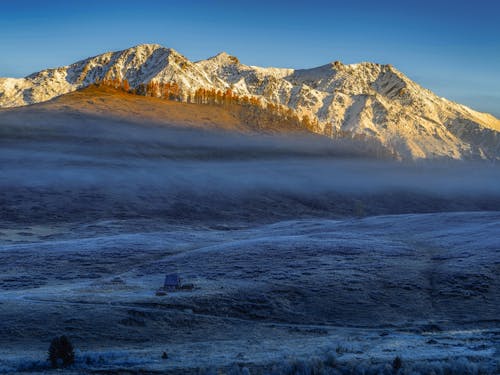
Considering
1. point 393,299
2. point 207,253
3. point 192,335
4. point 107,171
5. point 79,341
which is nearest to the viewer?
point 79,341

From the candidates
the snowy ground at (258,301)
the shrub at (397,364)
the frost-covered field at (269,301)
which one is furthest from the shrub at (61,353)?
the shrub at (397,364)

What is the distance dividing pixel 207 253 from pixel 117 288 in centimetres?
1651

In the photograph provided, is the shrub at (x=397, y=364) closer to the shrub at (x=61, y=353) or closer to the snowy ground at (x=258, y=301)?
the snowy ground at (x=258, y=301)

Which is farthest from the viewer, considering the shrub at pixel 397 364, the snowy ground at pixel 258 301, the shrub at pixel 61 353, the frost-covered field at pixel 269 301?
the snowy ground at pixel 258 301

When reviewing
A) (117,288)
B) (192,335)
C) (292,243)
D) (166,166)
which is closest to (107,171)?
(166,166)

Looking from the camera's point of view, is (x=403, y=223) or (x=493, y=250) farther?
(x=403, y=223)

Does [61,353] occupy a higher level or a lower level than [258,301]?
higher

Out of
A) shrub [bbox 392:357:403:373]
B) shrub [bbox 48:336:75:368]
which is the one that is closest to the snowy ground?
shrub [bbox 48:336:75:368]

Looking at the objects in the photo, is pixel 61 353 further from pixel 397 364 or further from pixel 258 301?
pixel 258 301

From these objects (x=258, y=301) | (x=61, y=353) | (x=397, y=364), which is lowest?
(x=258, y=301)

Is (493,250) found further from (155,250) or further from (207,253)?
(155,250)

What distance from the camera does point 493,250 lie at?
174 ft

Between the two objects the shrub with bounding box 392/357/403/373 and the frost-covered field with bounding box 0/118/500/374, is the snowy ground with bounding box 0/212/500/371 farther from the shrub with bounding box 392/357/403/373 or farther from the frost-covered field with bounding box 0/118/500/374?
the shrub with bounding box 392/357/403/373

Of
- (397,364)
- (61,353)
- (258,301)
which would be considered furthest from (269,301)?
(61,353)
